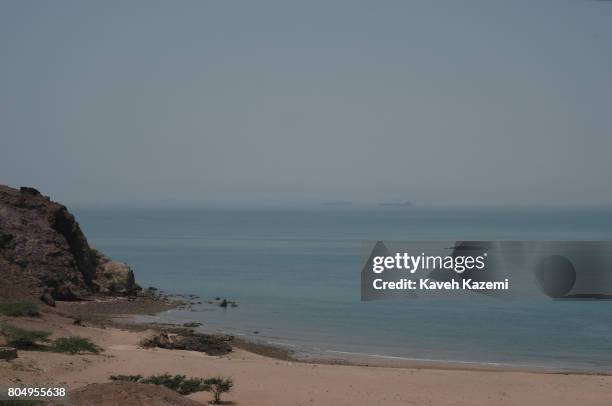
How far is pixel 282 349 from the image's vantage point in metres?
28.1

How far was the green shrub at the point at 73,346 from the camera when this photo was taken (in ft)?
64.3

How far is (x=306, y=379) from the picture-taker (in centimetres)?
1944

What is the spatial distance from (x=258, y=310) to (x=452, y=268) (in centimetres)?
1181

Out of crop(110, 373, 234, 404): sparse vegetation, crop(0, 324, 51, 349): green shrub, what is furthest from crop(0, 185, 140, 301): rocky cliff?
crop(110, 373, 234, 404): sparse vegetation

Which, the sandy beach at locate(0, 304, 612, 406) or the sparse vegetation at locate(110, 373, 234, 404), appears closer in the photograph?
the sparse vegetation at locate(110, 373, 234, 404)

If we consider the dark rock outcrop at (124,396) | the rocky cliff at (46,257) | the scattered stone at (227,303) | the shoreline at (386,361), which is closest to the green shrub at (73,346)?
the shoreline at (386,361)

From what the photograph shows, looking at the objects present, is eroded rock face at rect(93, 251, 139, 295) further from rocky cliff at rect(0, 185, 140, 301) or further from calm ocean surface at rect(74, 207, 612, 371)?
calm ocean surface at rect(74, 207, 612, 371)

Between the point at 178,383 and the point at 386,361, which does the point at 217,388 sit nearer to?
the point at 178,383

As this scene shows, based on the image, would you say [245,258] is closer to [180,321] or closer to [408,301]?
[408,301]

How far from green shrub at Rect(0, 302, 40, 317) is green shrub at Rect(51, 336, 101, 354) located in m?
3.71

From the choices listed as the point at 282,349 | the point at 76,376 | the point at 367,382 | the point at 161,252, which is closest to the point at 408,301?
the point at 282,349

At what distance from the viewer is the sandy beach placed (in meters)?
17.0

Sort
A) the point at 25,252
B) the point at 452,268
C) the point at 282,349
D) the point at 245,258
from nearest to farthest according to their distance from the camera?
the point at 282,349
the point at 25,252
the point at 452,268
the point at 245,258

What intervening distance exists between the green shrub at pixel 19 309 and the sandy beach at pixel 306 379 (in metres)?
0.37
